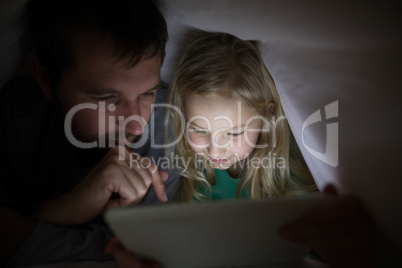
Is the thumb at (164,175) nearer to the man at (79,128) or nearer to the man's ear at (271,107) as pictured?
the man at (79,128)

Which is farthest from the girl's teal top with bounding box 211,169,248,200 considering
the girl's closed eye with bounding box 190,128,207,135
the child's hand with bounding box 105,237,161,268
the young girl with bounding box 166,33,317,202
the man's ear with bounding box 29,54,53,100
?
the man's ear with bounding box 29,54,53,100

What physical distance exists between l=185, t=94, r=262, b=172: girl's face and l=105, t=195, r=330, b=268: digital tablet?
0.18 metres

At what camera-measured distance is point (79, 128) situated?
0.52 metres

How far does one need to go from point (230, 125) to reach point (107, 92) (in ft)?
0.75

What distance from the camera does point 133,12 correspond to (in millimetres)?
463

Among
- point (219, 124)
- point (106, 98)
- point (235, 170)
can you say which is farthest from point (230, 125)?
point (106, 98)

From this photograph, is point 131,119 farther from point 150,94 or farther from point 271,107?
point 271,107

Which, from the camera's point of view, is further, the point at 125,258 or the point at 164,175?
the point at 164,175

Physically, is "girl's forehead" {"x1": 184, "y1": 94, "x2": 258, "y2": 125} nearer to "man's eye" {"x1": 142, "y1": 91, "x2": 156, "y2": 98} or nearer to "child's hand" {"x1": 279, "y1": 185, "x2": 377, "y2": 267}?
"man's eye" {"x1": 142, "y1": 91, "x2": 156, "y2": 98}

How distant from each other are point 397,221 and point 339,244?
0.09 m

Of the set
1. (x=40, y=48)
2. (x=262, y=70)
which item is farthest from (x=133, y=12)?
(x=262, y=70)

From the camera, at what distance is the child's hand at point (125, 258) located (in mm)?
441

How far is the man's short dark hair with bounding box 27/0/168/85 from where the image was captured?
451mm

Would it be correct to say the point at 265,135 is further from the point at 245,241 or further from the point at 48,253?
the point at 48,253
